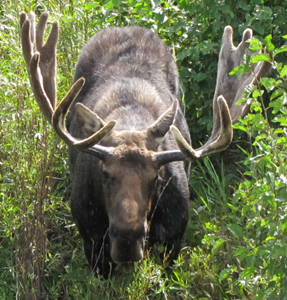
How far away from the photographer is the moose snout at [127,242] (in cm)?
433

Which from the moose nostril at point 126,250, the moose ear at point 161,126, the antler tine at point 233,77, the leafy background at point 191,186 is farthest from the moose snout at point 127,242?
the antler tine at point 233,77

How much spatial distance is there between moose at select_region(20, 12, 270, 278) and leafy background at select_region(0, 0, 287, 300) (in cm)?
23

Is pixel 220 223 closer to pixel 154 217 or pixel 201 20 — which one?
pixel 154 217

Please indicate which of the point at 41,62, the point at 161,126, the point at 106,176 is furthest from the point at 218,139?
the point at 41,62

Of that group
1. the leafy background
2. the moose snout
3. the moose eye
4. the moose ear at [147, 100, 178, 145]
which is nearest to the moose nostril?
the moose snout

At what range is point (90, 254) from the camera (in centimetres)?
522

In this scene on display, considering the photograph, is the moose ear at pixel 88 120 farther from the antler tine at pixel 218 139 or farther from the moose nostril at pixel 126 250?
the moose nostril at pixel 126 250

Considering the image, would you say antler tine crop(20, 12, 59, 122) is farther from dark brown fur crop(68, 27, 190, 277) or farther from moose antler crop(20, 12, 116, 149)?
dark brown fur crop(68, 27, 190, 277)

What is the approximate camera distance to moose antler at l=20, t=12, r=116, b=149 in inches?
178

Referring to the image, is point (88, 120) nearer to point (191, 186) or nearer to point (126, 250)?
point (126, 250)

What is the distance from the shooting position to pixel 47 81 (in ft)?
17.8

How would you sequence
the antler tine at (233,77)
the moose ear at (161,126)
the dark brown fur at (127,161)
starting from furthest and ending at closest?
the antler tine at (233,77), the moose ear at (161,126), the dark brown fur at (127,161)

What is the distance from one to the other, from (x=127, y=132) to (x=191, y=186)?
5.23ft

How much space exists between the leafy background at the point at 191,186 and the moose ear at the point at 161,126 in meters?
0.59
